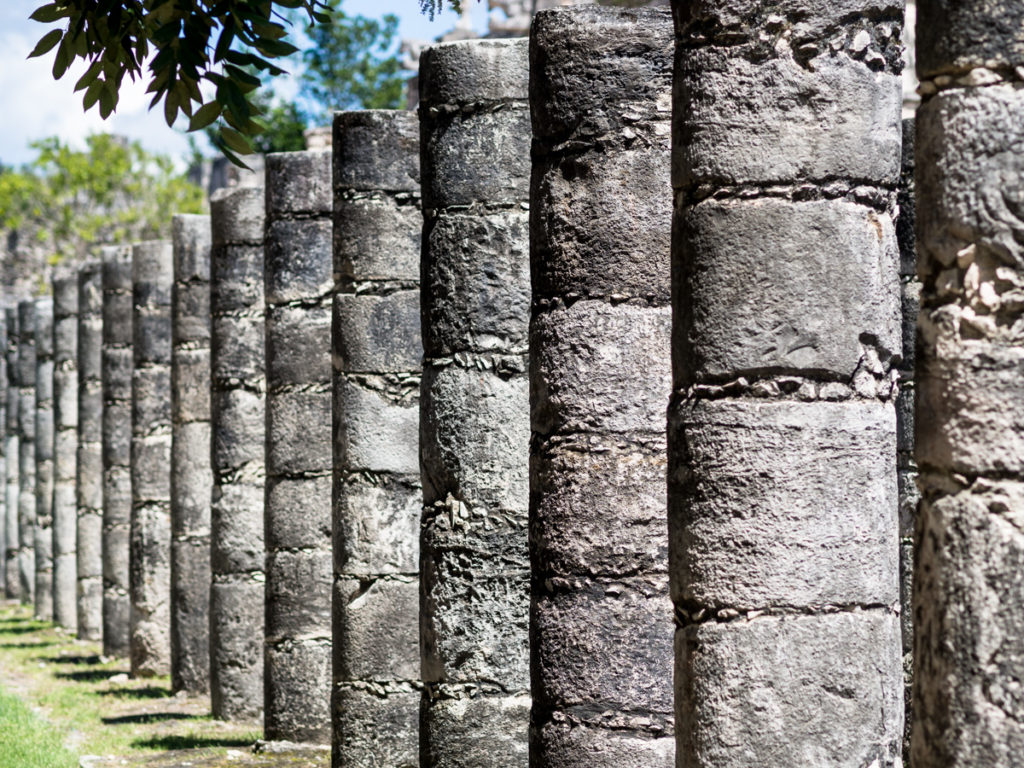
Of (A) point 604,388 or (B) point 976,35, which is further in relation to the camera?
(A) point 604,388

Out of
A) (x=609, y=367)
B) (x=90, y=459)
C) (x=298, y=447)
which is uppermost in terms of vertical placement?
(x=609, y=367)

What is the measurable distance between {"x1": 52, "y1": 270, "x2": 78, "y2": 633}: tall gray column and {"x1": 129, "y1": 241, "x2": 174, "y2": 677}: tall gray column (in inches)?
167

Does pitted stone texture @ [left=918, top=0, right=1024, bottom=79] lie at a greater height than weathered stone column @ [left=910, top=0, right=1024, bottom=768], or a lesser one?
greater

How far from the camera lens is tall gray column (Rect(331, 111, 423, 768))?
9.93 m

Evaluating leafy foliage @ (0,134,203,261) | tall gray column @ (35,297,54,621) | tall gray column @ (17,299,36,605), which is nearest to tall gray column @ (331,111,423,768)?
tall gray column @ (35,297,54,621)

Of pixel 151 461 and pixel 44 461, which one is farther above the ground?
pixel 151 461

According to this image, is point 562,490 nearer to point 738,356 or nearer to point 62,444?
point 738,356

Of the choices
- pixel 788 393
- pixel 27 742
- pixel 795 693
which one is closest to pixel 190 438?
pixel 27 742

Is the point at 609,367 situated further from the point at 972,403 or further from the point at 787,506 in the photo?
the point at 972,403

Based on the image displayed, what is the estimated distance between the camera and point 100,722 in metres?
12.8

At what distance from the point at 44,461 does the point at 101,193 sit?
17942 mm

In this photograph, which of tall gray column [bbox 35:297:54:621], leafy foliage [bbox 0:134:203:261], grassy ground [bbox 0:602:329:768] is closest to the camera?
grassy ground [bbox 0:602:329:768]

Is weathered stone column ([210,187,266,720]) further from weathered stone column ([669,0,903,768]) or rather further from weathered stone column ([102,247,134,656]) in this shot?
weathered stone column ([669,0,903,768])

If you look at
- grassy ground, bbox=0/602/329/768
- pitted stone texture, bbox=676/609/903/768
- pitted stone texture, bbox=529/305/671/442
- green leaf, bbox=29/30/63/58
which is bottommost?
grassy ground, bbox=0/602/329/768
